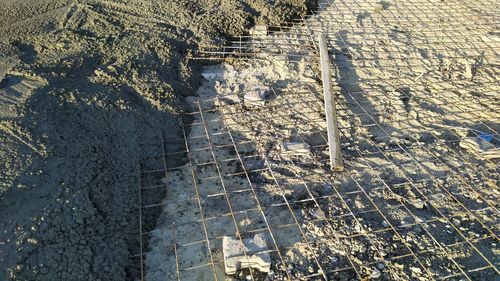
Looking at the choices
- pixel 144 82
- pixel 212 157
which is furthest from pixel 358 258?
pixel 144 82

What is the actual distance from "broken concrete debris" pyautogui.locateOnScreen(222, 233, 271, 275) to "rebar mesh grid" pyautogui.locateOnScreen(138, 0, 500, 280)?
102mm

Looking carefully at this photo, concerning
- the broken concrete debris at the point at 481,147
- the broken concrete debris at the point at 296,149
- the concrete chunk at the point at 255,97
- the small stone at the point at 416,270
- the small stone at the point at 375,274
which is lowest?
the small stone at the point at 416,270

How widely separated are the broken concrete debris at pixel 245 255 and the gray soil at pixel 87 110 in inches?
35.4

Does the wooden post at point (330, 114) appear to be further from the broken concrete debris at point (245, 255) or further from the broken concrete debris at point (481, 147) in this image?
the broken concrete debris at point (481, 147)

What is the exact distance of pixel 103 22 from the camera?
6.90 meters

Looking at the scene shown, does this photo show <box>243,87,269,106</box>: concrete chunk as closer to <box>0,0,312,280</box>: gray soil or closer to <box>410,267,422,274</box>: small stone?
<box>0,0,312,280</box>: gray soil

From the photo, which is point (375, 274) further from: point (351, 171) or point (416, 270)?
point (351, 171)

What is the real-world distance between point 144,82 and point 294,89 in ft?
7.16

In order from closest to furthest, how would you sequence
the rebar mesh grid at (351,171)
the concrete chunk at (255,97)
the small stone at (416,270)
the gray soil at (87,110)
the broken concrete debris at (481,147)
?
the gray soil at (87,110) → the small stone at (416,270) → the rebar mesh grid at (351,171) → the broken concrete debris at (481,147) → the concrete chunk at (255,97)

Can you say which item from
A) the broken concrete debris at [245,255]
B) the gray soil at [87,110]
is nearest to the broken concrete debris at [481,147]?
the broken concrete debris at [245,255]

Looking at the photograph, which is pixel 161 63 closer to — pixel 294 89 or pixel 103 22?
pixel 103 22

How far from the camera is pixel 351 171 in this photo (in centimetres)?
513

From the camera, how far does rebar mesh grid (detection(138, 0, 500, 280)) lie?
421 centimetres

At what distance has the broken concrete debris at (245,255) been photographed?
4.00m
